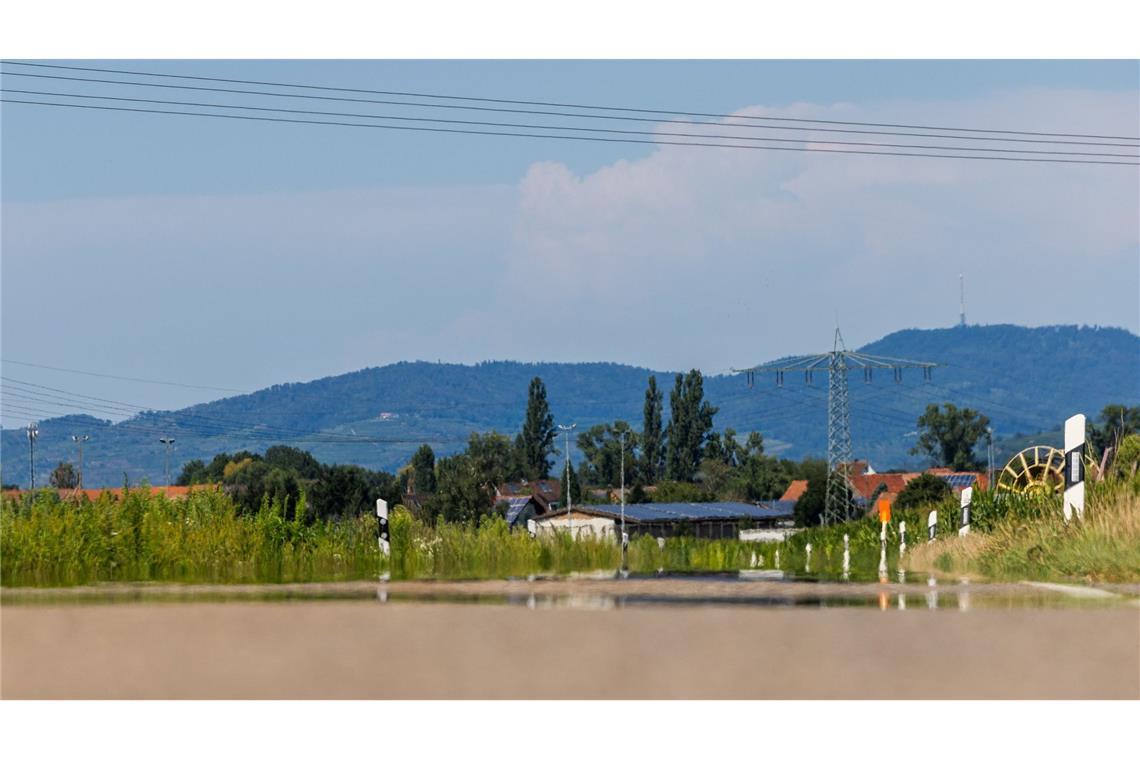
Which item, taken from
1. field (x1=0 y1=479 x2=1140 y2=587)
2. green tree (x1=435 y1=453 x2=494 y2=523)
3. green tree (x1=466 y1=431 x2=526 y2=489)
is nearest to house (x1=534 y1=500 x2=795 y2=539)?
green tree (x1=435 y1=453 x2=494 y2=523)

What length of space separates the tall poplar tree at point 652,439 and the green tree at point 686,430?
3381 mm

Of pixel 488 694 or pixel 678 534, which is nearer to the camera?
pixel 488 694

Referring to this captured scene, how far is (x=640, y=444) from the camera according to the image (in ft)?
551

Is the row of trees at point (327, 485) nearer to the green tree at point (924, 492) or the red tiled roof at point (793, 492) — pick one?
the green tree at point (924, 492)

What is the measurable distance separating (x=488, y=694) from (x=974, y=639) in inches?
157

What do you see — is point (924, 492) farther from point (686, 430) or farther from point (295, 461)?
point (295, 461)

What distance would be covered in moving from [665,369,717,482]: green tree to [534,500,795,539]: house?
43145 mm

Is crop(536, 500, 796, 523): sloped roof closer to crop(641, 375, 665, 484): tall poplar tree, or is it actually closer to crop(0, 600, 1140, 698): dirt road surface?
crop(641, 375, 665, 484): tall poplar tree

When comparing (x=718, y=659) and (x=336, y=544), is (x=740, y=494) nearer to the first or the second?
(x=336, y=544)

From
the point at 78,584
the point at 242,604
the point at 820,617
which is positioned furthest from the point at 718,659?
the point at 78,584

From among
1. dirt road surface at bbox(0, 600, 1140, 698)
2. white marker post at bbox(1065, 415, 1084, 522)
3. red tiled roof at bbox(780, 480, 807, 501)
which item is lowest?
dirt road surface at bbox(0, 600, 1140, 698)

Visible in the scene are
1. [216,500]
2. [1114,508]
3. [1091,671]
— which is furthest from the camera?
[216,500]

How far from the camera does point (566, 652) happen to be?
10.5 metres

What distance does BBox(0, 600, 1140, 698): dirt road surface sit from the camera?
360 inches
